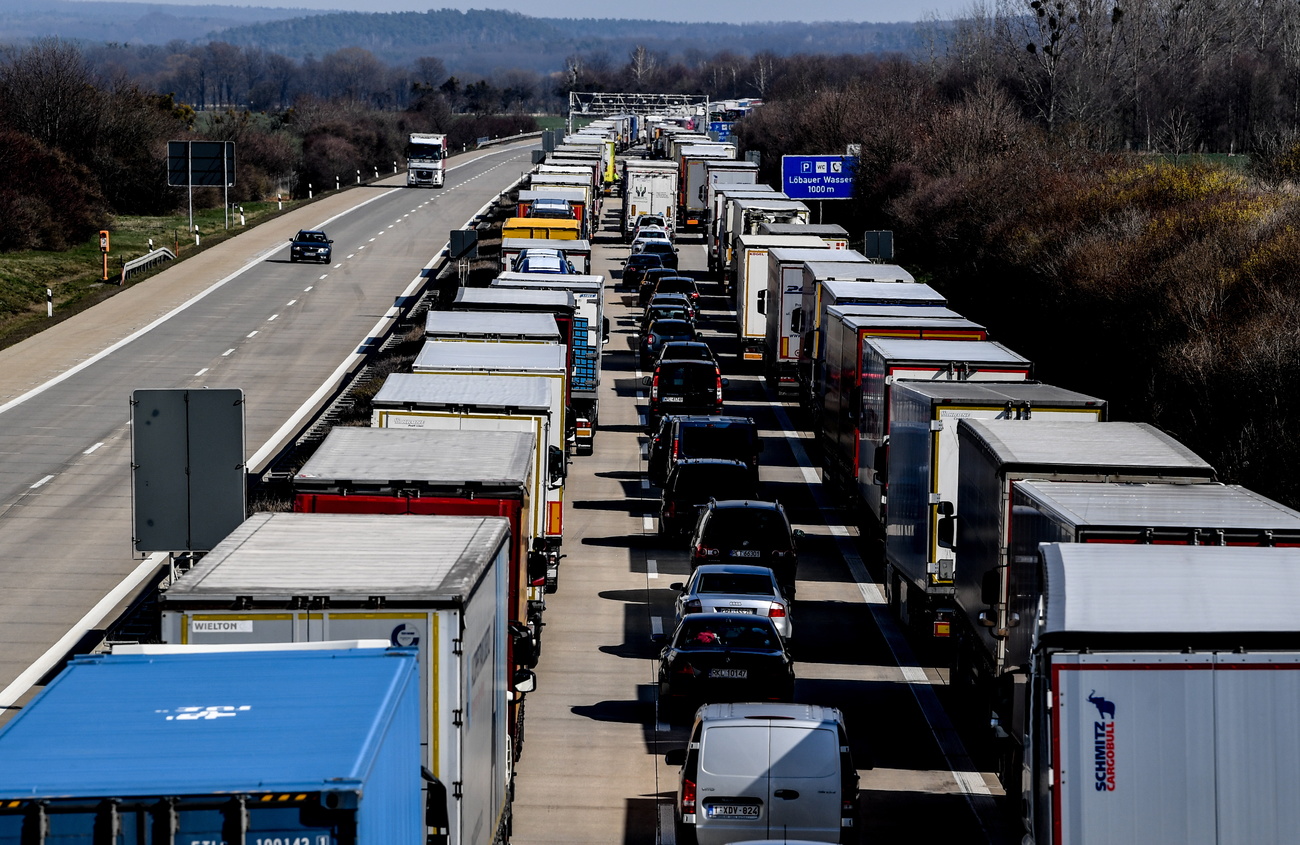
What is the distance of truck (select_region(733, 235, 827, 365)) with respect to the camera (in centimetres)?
4125

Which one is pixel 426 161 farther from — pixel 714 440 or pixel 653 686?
pixel 653 686

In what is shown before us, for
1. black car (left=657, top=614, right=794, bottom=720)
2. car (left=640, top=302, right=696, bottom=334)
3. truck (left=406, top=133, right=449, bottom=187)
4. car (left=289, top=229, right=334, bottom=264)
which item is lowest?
black car (left=657, top=614, right=794, bottom=720)

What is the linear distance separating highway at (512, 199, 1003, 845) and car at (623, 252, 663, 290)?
2686 centimetres

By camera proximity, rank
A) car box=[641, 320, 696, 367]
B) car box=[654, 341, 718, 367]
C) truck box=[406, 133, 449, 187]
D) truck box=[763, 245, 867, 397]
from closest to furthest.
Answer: car box=[654, 341, 718, 367] → truck box=[763, 245, 867, 397] → car box=[641, 320, 696, 367] → truck box=[406, 133, 449, 187]

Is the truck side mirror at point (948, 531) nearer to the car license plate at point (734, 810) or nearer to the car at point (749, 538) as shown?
the car at point (749, 538)

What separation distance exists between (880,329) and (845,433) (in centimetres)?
192

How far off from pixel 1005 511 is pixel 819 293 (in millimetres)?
17820

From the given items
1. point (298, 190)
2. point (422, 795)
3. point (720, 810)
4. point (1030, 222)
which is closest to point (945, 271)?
point (1030, 222)

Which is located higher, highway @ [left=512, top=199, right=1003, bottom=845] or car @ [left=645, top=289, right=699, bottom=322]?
car @ [left=645, top=289, right=699, bottom=322]

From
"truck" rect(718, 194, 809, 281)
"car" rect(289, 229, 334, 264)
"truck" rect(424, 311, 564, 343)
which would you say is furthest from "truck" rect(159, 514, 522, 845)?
"car" rect(289, 229, 334, 264)

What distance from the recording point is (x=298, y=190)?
110 m

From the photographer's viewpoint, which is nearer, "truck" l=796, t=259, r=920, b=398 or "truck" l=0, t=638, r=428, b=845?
"truck" l=0, t=638, r=428, b=845

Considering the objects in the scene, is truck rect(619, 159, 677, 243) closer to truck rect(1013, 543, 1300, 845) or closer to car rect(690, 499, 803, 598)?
car rect(690, 499, 803, 598)

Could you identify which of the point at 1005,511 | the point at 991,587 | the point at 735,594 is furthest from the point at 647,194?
the point at 991,587
